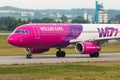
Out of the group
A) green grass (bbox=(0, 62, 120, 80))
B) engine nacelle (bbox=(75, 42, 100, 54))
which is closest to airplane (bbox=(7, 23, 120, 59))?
engine nacelle (bbox=(75, 42, 100, 54))

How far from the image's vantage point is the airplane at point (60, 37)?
159 ft

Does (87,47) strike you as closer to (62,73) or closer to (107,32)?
(107,32)

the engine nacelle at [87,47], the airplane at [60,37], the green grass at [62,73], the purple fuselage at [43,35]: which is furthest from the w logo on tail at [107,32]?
the green grass at [62,73]

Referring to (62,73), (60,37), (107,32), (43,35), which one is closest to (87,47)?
(60,37)

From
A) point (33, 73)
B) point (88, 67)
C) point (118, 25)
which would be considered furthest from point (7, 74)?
point (118, 25)

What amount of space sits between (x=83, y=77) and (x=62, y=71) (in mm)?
3725

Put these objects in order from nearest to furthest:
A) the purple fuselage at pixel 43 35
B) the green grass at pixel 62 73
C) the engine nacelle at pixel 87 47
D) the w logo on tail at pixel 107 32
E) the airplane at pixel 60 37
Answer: the green grass at pixel 62 73
the purple fuselage at pixel 43 35
the airplane at pixel 60 37
the engine nacelle at pixel 87 47
the w logo on tail at pixel 107 32

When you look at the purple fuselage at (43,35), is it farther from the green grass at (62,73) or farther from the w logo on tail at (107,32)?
the green grass at (62,73)

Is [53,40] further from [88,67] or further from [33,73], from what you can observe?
[33,73]

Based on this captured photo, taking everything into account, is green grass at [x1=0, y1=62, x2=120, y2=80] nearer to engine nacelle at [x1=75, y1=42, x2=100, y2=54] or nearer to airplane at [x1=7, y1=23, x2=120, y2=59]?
airplane at [x1=7, y1=23, x2=120, y2=59]

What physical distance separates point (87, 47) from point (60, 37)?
9.93ft

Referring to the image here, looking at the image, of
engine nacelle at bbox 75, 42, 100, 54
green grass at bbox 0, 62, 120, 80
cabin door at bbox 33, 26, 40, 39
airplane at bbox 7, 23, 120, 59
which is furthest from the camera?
engine nacelle at bbox 75, 42, 100, 54

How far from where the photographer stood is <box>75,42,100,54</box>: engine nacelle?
49219 millimetres

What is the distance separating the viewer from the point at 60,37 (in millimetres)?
50656
